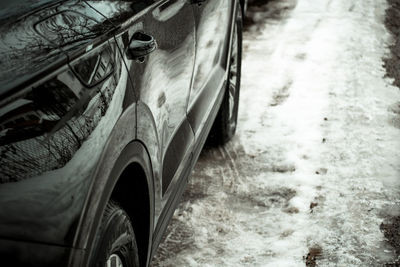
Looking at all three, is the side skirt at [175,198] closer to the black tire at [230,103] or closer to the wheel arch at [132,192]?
the wheel arch at [132,192]

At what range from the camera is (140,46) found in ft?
6.75

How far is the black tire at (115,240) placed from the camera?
178cm

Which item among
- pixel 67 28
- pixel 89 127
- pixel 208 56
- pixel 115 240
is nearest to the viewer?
pixel 89 127

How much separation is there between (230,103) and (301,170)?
2.52 ft

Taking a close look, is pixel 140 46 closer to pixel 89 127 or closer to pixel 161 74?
pixel 161 74

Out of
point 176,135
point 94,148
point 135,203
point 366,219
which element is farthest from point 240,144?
point 94,148

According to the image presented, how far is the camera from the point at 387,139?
4.78 metres

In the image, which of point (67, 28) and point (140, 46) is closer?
point (67, 28)

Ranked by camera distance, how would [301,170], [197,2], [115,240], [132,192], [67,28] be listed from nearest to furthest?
[67,28], [115,240], [132,192], [197,2], [301,170]

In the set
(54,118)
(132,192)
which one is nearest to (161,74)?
(132,192)

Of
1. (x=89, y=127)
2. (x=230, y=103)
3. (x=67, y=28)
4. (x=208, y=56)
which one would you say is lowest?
(x=230, y=103)

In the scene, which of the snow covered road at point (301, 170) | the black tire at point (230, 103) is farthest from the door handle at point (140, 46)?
the black tire at point (230, 103)

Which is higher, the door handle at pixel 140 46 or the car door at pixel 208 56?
the door handle at pixel 140 46

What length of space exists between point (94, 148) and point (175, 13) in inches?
43.1
